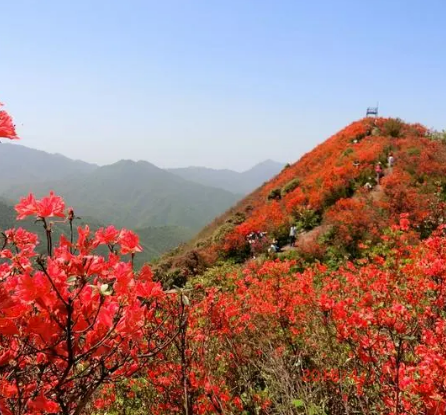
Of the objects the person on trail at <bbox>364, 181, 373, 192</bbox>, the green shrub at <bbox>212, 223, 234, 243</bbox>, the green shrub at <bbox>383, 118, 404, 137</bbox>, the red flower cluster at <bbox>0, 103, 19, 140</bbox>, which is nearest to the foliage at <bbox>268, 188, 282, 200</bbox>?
the green shrub at <bbox>212, 223, 234, 243</bbox>

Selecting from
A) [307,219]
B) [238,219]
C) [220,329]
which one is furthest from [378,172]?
[220,329]

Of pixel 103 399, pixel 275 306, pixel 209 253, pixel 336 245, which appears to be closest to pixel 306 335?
pixel 275 306

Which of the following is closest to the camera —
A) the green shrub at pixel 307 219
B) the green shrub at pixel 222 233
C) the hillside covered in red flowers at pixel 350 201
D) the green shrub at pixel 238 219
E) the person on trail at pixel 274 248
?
the hillside covered in red flowers at pixel 350 201

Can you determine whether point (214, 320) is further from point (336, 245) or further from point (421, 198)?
point (421, 198)

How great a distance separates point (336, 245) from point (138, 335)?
12311mm

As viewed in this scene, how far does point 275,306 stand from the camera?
584cm

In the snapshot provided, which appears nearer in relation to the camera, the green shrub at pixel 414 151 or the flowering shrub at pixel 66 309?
the flowering shrub at pixel 66 309

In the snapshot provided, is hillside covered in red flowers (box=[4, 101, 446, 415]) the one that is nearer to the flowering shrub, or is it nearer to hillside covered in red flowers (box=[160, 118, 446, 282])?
the flowering shrub

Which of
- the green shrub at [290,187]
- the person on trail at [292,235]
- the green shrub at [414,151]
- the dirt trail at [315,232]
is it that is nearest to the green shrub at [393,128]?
the green shrub at [414,151]

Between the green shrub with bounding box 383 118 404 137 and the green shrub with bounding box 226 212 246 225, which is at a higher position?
the green shrub with bounding box 383 118 404 137

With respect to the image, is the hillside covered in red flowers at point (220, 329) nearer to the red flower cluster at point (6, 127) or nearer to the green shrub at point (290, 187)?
the red flower cluster at point (6, 127)

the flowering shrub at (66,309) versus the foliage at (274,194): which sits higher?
the foliage at (274,194)

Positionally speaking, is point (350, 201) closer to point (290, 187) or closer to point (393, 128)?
point (290, 187)

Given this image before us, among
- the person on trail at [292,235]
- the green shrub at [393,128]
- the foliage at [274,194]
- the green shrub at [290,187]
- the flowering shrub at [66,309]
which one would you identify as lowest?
the person on trail at [292,235]
